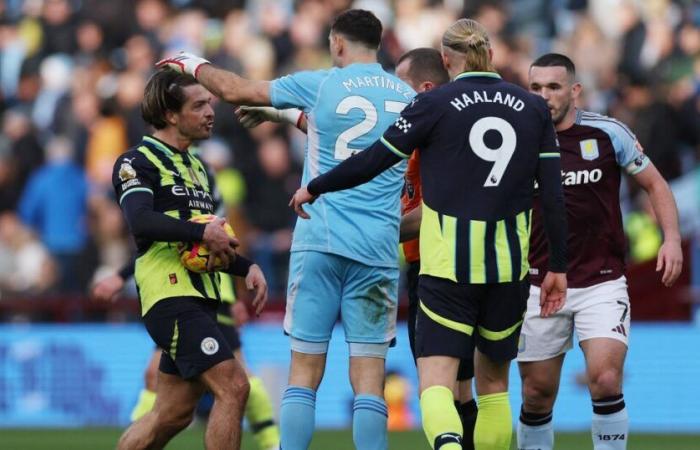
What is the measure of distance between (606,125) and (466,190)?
183 centimetres

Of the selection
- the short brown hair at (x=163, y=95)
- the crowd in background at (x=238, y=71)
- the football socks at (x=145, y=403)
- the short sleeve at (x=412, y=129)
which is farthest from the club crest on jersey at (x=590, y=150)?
the crowd in background at (x=238, y=71)

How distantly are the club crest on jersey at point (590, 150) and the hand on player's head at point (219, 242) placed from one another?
7.80ft

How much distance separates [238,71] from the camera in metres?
19.8

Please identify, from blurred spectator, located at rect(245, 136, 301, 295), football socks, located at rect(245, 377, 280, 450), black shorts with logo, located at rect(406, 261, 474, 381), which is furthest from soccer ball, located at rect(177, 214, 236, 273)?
blurred spectator, located at rect(245, 136, 301, 295)

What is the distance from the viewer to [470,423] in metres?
9.83

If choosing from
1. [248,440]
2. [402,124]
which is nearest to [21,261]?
[248,440]

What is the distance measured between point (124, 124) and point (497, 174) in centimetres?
1178

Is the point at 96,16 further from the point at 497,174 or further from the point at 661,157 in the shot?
the point at 497,174

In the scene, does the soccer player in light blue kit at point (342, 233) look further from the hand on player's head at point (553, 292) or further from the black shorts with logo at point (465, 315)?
the hand on player's head at point (553, 292)

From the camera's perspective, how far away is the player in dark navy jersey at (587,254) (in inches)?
380

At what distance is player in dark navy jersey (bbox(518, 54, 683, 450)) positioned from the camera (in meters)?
9.65

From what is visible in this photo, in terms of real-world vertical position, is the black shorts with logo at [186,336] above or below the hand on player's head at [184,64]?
below

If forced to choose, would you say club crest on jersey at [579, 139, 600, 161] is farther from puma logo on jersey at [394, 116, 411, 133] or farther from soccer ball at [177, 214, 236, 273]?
soccer ball at [177, 214, 236, 273]

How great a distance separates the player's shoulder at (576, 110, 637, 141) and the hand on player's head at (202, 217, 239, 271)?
250 centimetres
